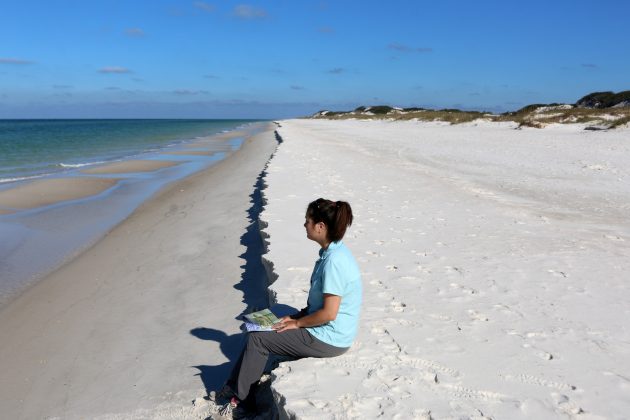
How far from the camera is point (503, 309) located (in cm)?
425

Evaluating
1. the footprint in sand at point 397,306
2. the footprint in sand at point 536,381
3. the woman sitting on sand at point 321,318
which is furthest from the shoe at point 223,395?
the footprint in sand at point 536,381

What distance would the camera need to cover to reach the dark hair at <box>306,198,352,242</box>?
3129mm

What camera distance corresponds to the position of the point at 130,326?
471 cm

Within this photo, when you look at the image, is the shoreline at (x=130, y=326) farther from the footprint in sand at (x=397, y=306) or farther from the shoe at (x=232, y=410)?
the footprint in sand at (x=397, y=306)

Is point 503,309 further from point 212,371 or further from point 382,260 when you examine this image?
point 212,371

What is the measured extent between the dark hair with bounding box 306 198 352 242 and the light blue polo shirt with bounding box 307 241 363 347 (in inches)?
3.9

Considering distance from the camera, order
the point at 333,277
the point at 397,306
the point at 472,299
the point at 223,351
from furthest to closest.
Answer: the point at 472,299 < the point at 397,306 < the point at 223,351 < the point at 333,277

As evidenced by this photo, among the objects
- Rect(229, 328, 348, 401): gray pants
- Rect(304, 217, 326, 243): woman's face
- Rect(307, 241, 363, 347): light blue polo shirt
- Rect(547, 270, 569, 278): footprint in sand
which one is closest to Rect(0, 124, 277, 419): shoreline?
Rect(229, 328, 348, 401): gray pants

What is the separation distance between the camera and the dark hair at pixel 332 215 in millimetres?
3129

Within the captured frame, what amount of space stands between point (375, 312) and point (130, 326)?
7.30ft

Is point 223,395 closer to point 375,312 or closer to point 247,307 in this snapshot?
point 375,312

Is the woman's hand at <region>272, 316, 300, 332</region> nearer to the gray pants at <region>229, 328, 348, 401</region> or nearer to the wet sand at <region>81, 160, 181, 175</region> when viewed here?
the gray pants at <region>229, 328, 348, 401</region>

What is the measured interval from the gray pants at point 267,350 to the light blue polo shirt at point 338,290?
0.06 m

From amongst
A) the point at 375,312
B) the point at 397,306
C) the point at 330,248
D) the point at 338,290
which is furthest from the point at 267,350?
the point at 397,306
